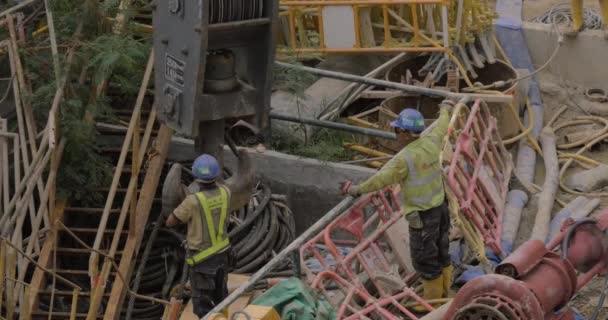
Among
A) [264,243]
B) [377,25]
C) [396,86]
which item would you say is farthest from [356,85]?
[264,243]

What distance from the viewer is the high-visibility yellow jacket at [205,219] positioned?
10.4 m

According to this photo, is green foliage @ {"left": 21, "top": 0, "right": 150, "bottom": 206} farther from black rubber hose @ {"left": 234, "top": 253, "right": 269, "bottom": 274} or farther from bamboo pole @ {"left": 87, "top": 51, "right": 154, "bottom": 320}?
black rubber hose @ {"left": 234, "top": 253, "right": 269, "bottom": 274}

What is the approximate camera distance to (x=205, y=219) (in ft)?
34.2

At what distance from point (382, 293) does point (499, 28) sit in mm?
7885

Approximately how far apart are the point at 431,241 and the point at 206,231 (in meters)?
2.03

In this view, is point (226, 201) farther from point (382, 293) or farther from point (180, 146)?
point (180, 146)

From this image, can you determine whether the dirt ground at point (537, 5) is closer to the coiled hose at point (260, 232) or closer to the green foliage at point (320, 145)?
the green foliage at point (320, 145)

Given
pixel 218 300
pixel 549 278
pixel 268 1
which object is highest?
pixel 268 1

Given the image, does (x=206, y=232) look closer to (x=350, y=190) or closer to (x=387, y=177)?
(x=350, y=190)

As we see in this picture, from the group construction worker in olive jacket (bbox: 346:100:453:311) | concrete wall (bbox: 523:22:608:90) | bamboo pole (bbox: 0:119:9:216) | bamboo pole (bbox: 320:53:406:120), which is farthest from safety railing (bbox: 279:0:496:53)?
construction worker in olive jacket (bbox: 346:100:453:311)

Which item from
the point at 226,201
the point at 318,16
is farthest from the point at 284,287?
the point at 318,16

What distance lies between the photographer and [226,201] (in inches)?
413

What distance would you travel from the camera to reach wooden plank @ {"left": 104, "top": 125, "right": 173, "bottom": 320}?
38.3 ft

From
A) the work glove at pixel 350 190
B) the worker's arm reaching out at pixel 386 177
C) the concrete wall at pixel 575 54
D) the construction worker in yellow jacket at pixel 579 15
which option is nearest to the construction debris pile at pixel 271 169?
the work glove at pixel 350 190
